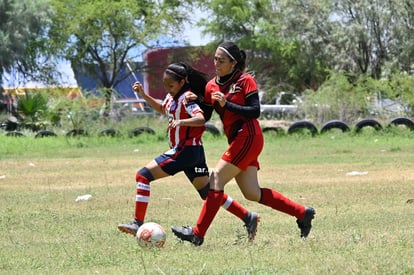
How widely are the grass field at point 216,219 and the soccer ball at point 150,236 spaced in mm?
78

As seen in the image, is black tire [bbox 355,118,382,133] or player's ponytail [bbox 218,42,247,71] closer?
player's ponytail [bbox 218,42,247,71]

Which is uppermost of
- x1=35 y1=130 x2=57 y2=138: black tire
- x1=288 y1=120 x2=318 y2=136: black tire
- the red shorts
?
the red shorts

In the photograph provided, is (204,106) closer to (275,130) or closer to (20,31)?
(275,130)

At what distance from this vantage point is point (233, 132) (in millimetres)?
8844

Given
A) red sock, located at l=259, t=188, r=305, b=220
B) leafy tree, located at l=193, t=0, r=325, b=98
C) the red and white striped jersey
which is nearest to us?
red sock, located at l=259, t=188, r=305, b=220

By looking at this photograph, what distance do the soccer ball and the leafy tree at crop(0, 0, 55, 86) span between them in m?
38.6

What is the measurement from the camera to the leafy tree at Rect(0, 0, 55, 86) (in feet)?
152

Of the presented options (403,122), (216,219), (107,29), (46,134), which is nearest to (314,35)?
(107,29)

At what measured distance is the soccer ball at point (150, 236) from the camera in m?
8.61

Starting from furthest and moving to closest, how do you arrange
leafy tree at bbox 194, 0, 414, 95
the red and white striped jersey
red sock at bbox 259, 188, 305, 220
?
1. leafy tree at bbox 194, 0, 414, 95
2. the red and white striped jersey
3. red sock at bbox 259, 188, 305, 220

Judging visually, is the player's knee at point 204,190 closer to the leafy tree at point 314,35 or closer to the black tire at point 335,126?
the black tire at point 335,126

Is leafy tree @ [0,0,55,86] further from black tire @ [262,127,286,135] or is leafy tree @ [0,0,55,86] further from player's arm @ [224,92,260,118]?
player's arm @ [224,92,260,118]

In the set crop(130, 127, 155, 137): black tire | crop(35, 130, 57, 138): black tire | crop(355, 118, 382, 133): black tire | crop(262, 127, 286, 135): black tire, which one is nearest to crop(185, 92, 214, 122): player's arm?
crop(355, 118, 382, 133): black tire

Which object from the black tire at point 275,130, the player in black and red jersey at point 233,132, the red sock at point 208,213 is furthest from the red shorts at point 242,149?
the black tire at point 275,130
